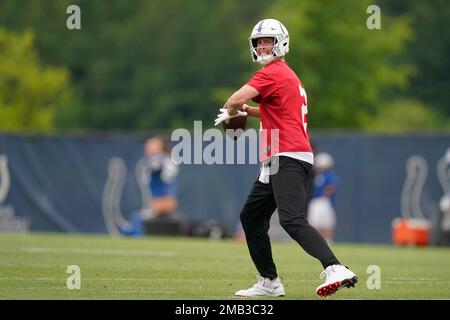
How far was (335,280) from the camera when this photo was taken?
891 cm

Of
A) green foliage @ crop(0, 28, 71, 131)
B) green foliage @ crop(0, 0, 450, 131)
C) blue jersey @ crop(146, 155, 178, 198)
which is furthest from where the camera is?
green foliage @ crop(0, 0, 450, 131)

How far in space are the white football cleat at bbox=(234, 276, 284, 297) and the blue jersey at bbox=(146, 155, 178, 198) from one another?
13982 mm

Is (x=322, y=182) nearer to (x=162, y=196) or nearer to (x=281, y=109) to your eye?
(x=162, y=196)

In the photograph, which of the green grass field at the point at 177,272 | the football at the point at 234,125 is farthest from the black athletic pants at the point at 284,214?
the football at the point at 234,125

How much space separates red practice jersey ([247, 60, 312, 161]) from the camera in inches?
372

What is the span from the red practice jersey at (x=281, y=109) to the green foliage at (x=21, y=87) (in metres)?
35.6

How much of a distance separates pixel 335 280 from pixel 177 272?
319cm

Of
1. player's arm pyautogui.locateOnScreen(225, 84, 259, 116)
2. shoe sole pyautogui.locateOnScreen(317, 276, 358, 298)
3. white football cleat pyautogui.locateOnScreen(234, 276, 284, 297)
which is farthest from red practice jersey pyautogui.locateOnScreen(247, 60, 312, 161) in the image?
shoe sole pyautogui.locateOnScreen(317, 276, 358, 298)

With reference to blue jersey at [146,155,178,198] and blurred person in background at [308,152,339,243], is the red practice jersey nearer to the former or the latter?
blurred person in background at [308,152,339,243]

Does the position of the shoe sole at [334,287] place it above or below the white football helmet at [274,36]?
below

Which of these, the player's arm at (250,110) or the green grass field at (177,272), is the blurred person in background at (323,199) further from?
the player's arm at (250,110)

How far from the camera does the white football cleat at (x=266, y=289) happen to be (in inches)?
374

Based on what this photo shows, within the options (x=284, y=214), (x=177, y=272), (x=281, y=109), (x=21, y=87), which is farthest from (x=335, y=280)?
(x=21, y=87)
